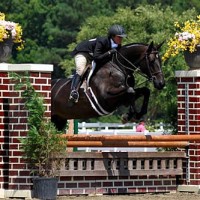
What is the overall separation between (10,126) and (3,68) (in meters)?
0.72

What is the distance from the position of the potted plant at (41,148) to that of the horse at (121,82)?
2635mm

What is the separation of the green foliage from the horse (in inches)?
103

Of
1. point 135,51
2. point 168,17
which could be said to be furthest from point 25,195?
point 168,17

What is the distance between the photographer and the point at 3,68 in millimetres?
13789

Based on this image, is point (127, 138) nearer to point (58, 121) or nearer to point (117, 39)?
point (117, 39)

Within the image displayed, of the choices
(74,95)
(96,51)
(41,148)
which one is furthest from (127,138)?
(74,95)

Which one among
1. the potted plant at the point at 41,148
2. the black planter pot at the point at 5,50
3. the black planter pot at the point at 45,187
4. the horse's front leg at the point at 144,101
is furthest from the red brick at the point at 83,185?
the black planter pot at the point at 5,50

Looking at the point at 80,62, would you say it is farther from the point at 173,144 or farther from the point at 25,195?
the point at 25,195

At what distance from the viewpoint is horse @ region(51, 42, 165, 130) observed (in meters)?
15.9

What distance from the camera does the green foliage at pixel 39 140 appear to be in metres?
13.2

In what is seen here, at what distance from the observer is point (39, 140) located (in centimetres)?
1317

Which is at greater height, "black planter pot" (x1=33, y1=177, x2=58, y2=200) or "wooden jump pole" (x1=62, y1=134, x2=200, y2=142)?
"wooden jump pole" (x1=62, y1=134, x2=200, y2=142)

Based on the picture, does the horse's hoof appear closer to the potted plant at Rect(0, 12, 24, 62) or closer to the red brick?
the red brick

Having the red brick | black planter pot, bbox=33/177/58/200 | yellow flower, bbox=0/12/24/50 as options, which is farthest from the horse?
black planter pot, bbox=33/177/58/200
